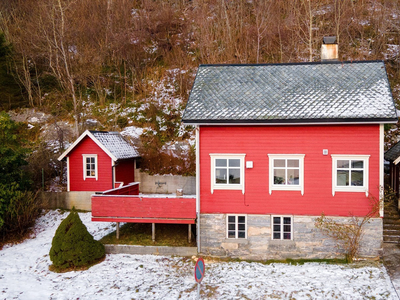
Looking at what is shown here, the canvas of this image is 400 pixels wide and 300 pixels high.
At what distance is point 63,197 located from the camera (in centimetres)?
1827

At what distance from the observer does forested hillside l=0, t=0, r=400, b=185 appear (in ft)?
89.6

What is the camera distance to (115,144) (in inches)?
777

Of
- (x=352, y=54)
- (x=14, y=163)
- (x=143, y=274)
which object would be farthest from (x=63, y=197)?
(x=352, y=54)

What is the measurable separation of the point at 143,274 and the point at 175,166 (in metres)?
11.9

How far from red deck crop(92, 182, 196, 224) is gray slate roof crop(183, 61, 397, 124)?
12.1 ft

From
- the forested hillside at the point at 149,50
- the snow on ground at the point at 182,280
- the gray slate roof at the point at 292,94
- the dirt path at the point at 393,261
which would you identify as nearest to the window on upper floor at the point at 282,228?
the snow on ground at the point at 182,280

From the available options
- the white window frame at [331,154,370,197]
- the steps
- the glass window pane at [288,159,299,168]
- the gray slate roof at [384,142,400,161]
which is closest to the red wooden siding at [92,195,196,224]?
the glass window pane at [288,159,299,168]

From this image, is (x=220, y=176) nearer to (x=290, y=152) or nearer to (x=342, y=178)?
(x=290, y=152)

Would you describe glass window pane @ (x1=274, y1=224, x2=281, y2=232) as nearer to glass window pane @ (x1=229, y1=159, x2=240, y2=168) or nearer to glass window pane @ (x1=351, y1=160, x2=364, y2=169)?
glass window pane @ (x1=229, y1=159, x2=240, y2=168)

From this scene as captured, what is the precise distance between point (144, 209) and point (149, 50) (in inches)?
1094

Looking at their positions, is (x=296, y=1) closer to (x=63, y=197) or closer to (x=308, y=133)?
(x=308, y=133)

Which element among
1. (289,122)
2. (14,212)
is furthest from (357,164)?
(14,212)

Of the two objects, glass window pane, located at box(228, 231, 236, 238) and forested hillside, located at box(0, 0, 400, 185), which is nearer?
glass window pane, located at box(228, 231, 236, 238)

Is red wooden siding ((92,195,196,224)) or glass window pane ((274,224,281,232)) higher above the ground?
red wooden siding ((92,195,196,224))
